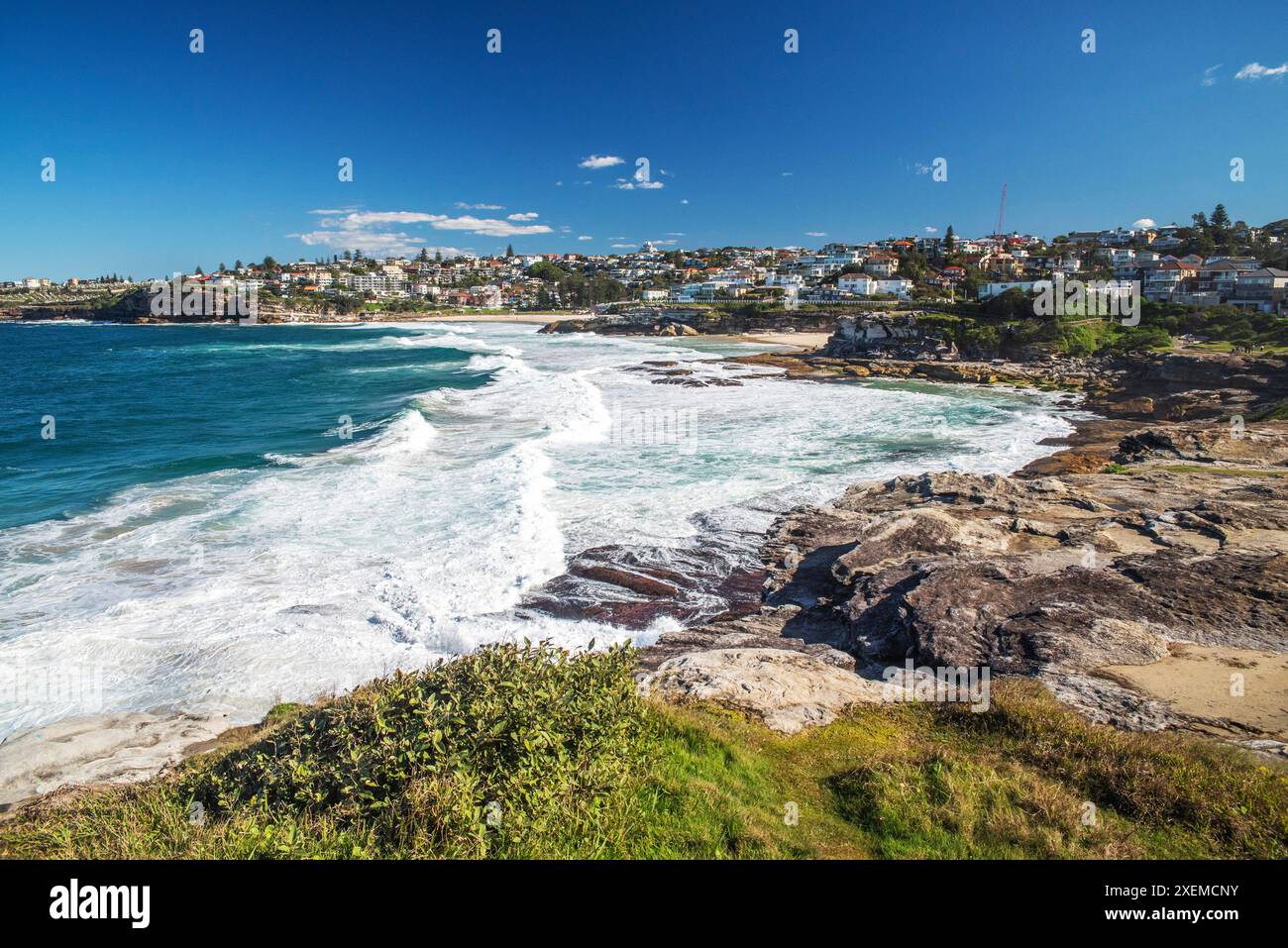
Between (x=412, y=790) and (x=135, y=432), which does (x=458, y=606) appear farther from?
(x=135, y=432)

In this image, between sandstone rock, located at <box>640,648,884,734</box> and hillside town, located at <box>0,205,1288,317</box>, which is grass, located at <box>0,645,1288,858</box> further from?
hillside town, located at <box>0,205,1288,317</box>

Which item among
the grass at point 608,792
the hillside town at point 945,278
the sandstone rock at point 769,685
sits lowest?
the sandstone rock at point 769,685

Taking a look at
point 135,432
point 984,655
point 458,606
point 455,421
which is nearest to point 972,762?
point 984,655

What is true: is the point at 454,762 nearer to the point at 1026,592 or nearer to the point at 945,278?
the point at 1026,592

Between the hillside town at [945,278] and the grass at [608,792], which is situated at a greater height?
the hillside town at [945,278]

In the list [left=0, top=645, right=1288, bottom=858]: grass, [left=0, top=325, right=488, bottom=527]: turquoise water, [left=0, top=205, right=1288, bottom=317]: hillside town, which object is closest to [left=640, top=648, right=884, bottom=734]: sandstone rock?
[left=0, top=645, right=1288, bottom=858]: grass

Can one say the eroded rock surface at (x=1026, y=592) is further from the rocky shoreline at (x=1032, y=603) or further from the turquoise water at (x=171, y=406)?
the turquoise water at (x=171, y=406)

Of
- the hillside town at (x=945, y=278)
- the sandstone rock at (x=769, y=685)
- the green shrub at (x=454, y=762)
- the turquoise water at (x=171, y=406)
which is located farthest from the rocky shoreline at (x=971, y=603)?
the hillside town at (x=945, y=278)
